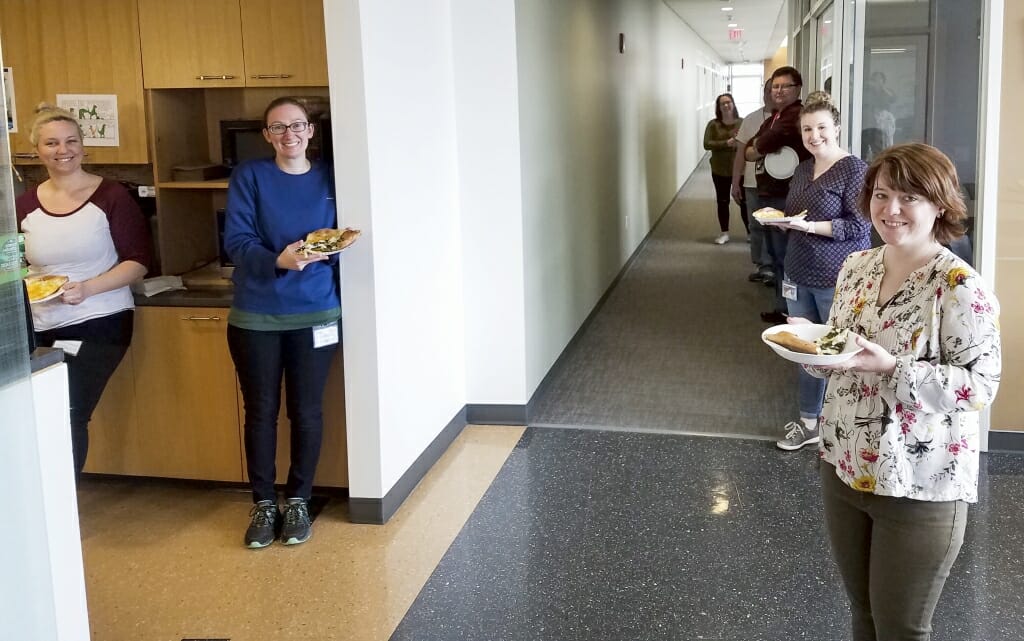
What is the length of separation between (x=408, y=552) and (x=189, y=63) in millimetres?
2147

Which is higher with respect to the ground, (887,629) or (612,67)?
(612,67)

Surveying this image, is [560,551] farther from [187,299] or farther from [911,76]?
[911,76]

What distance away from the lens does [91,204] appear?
12.2ft

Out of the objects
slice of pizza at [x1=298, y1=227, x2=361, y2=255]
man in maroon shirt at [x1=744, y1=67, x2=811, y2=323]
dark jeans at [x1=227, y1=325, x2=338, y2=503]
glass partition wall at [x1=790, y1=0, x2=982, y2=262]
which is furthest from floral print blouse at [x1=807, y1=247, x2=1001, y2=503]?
man in maroon shirt at [x1=744, y1=67, x2=811, y2=323]

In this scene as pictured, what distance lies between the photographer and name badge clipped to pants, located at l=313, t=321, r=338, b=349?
3572 millimetres

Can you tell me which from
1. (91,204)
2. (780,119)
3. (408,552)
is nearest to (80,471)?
(91,204)

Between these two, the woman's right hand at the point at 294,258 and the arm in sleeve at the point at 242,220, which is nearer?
the woman's right hand at the point at 294,258

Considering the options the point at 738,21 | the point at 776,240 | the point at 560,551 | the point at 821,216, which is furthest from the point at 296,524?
the point at 738,21

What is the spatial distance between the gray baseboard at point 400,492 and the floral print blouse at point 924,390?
2.07m

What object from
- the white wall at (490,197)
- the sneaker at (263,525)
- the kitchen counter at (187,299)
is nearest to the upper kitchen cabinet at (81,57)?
the kitchen counter at (187,299)

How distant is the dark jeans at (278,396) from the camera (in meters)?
3.54

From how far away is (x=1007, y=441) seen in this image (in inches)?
171

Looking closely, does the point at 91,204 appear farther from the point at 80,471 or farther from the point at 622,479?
the point at 622,479

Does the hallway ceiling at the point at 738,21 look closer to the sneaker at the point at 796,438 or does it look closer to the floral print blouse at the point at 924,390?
the sneaker at the point at 796,438
